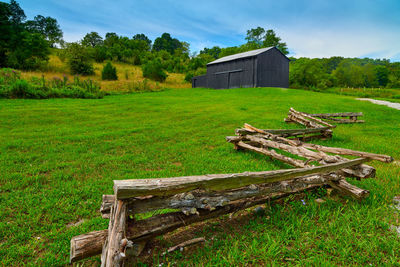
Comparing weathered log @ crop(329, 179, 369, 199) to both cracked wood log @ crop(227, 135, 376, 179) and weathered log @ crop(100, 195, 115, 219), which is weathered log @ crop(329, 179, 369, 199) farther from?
weathered log @ crop(100, 195, 115, 219)

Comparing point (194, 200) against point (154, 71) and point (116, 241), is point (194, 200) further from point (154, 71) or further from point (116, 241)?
point (154, 71)

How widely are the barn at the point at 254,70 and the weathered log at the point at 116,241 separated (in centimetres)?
3128

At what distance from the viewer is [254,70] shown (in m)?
30.4

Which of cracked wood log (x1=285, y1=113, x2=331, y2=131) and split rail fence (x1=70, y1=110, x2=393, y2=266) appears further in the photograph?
cracked wood log (x1=285, y1=113, x2=331, y2=131)

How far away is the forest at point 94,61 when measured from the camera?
18.0m

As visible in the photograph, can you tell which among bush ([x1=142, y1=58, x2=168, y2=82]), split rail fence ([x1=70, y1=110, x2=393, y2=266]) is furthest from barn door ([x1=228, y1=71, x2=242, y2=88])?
split rail fence ([x1=70, y1=110, x2=393, y2=266])

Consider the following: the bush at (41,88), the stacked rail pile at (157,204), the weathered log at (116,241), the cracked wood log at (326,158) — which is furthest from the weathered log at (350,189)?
the bush at (41,88)

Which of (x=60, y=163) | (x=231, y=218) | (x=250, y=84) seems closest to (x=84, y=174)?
(x=60, y=163)

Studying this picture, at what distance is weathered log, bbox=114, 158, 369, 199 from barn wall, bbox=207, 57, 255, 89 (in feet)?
99.2

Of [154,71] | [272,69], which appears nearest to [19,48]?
[154,71]

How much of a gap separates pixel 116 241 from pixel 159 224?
59 centimetres

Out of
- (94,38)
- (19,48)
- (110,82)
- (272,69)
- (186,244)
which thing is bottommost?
(186,244)

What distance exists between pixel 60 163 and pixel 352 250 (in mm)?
6329

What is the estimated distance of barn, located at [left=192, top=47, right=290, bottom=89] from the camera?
30.4 m
